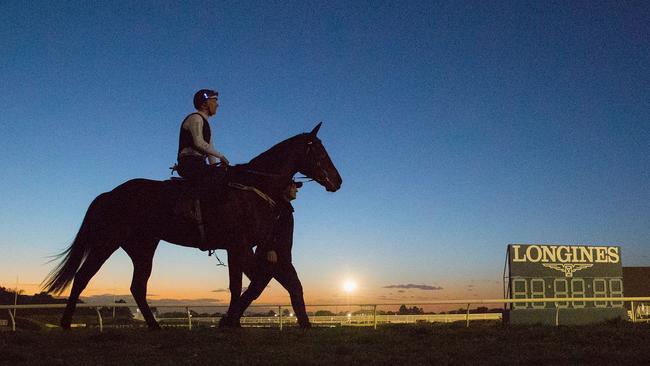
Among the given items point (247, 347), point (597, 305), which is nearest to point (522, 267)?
point (597, 305)

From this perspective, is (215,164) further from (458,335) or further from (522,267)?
(522,267)

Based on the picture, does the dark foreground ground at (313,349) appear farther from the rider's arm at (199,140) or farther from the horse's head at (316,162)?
the rider's arm at (199,140)

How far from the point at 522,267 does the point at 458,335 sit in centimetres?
2428

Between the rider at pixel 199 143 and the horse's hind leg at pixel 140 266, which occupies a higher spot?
the rider at pixel 199 143

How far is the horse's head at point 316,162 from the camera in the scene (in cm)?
877

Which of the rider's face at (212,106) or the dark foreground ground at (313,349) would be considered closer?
the dark foreground ground at (313,349)

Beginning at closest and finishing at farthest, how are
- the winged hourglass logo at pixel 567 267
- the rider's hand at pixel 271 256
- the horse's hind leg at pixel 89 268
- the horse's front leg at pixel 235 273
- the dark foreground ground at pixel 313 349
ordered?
1. the dark foreground ground at pixel 313 349
2. the horse's front leg at pixel 235 273
3. the horse's hind leg at pixel 89 268
4. the rider's hand at pixel 271 256
5. the winged hourglass logo at pixel 567 267

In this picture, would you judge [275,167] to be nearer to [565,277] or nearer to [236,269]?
[236,269]

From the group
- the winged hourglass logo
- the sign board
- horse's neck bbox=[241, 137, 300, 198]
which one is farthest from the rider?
the winged hourglass logo

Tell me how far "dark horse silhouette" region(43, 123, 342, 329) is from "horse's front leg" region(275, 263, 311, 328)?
0.02 metres

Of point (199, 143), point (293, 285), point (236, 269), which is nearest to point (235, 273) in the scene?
point (236, 269)

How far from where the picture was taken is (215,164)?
8.23m

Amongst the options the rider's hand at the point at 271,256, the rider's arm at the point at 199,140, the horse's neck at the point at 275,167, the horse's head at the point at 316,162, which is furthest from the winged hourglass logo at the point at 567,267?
the rider's arm at the point at 199,140

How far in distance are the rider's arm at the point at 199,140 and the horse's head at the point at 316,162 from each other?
121 cm
